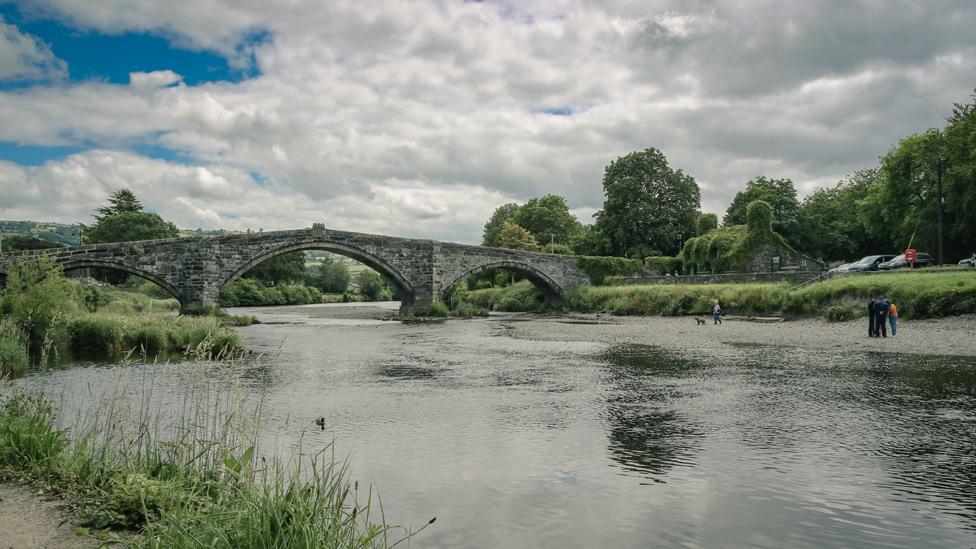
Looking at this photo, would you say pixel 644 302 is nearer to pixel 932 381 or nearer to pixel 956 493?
pixel 932 381

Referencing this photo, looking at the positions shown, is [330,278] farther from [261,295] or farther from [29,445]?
[29,445]

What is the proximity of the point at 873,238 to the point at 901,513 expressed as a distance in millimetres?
68798

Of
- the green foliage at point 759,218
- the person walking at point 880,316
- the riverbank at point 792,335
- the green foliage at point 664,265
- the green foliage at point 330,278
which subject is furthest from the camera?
the green foliage at point 330,278

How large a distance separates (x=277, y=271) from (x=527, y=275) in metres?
51.5

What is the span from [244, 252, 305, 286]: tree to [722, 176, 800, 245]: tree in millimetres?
63451

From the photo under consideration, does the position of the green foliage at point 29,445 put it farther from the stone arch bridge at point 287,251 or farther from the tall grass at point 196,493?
the stone arch bridge at point 287,251

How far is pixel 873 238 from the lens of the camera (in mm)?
65375

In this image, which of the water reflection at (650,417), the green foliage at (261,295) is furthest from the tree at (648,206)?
the water reflection at (650,417)

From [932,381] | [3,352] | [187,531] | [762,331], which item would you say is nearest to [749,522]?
[187,531]

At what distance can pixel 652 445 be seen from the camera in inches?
378

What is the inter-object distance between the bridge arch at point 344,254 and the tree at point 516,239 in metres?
32.1

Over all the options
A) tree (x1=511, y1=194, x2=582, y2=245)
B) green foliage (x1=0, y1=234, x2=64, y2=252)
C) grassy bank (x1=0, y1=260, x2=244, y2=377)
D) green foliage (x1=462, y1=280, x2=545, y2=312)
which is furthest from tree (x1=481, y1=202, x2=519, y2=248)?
grassy bank (x1=0, y1=260, x2=244, y2=377)

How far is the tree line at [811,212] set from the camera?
46.7 meters

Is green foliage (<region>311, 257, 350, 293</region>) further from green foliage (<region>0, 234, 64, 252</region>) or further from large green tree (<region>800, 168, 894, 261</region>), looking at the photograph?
large green tree (<region>800, 168, 894, 261</region>)
